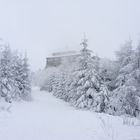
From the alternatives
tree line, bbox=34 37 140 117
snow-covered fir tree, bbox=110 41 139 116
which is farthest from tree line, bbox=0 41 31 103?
snow-covered fir tree, bbox=110 41 139 116

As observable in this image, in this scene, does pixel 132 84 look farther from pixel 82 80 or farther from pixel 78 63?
pixel 78 63

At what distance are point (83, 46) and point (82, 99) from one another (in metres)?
6.59

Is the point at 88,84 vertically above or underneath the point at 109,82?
underneath

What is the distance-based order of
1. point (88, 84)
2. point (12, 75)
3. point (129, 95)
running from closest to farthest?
point (129, 95)
point (88, 84)
point (12, 75)

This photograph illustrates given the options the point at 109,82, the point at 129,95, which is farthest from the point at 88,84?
the point at 129,95

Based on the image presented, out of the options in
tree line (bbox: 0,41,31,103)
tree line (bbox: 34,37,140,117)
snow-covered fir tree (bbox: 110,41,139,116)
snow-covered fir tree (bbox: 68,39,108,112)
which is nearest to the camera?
snow-covered fir tree (bbox: 110,41,139,116)

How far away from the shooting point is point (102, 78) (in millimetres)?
23531

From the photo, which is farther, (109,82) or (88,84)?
(109,82)

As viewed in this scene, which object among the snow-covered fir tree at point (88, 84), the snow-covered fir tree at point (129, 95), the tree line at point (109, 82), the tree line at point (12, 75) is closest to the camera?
the snow-covered fir tree at point (129, 95)

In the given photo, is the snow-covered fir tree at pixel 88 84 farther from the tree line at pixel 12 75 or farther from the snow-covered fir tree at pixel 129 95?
the tree line at pixel 12 75

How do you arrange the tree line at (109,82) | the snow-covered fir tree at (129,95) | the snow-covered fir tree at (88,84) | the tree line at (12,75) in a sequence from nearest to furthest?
A: the snow-covered fir tree at (129,95) → the tree line at (109,82) → the tree line at (12,75) → the snow-covered fir tree at (88,84)

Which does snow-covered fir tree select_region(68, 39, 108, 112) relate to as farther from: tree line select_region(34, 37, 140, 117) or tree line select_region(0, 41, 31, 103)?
tree line select_region(0, 41, 31, 103)

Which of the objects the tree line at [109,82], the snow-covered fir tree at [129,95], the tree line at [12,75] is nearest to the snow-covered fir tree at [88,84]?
the tree line at [109,82]

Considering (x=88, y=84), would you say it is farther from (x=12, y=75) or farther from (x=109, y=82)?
(x=12, y=75)
